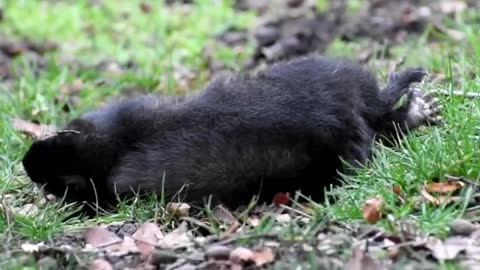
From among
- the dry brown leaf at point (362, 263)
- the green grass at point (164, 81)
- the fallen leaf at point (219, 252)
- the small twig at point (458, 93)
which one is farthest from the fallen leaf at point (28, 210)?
the small twig at point (458, 93)

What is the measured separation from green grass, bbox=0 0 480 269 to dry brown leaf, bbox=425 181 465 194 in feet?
0.19

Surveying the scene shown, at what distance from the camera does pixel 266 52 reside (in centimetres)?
819

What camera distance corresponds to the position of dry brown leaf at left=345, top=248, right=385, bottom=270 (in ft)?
12.0

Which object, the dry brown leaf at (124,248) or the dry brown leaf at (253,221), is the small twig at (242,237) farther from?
the dry brown leaf at (124,248)

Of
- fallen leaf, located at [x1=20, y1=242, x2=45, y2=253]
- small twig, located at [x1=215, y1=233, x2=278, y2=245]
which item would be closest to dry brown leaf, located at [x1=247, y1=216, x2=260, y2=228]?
small twig, located at [x1=215, y1=233, x2=278, y2=245]

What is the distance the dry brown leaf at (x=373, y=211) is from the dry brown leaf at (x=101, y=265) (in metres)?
1.01

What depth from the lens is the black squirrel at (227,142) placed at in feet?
15.3

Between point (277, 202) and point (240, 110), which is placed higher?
point (240, 110)

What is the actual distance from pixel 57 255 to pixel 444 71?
2851mm

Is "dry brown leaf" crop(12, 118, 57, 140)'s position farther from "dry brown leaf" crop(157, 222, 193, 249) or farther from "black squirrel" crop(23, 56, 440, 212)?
"dry brown leaf" crop(157, 222, 193, 249)

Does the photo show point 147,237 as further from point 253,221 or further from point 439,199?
point 439,199

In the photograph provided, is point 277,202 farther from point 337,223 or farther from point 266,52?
point 266,52

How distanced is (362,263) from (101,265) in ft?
3.34

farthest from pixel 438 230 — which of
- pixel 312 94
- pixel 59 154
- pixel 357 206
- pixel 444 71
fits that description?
pixel 444 71
